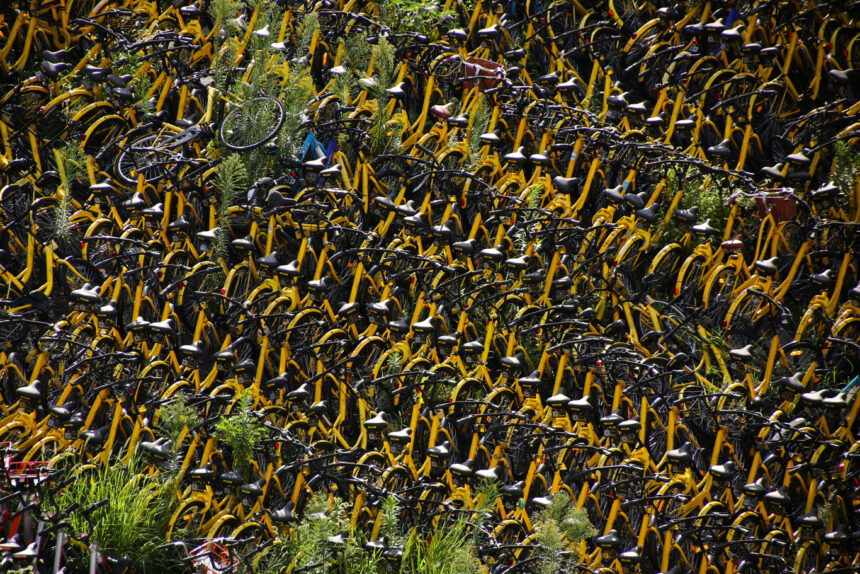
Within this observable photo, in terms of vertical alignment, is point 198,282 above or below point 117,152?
below

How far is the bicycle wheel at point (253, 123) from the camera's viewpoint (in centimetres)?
650

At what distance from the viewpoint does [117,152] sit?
671 cm

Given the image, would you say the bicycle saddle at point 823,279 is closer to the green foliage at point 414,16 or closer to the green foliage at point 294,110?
the green foliage at point 294,110

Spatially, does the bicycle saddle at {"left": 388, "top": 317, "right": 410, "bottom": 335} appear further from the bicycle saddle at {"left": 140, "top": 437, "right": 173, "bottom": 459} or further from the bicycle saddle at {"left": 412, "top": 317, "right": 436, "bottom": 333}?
the bicycle saddle at {"left": 140, "top": 437, "right": 173, "bottom": 459}

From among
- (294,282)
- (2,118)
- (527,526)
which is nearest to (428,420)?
(527,526)

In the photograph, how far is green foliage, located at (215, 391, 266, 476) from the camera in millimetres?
5109

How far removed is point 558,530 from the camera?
15.5 ft

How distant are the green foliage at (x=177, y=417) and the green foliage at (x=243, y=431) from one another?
15 cm

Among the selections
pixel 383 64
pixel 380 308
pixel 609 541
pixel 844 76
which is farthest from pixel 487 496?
pixel 844 76

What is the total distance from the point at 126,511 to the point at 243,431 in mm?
748

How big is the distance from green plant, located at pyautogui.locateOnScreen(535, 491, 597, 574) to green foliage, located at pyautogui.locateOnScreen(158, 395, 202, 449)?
2.07 metres

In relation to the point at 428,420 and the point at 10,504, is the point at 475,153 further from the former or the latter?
the point at 10,504

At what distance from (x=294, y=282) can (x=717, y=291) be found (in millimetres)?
3078

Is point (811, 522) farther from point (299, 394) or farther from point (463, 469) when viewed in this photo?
point (299, 394)
